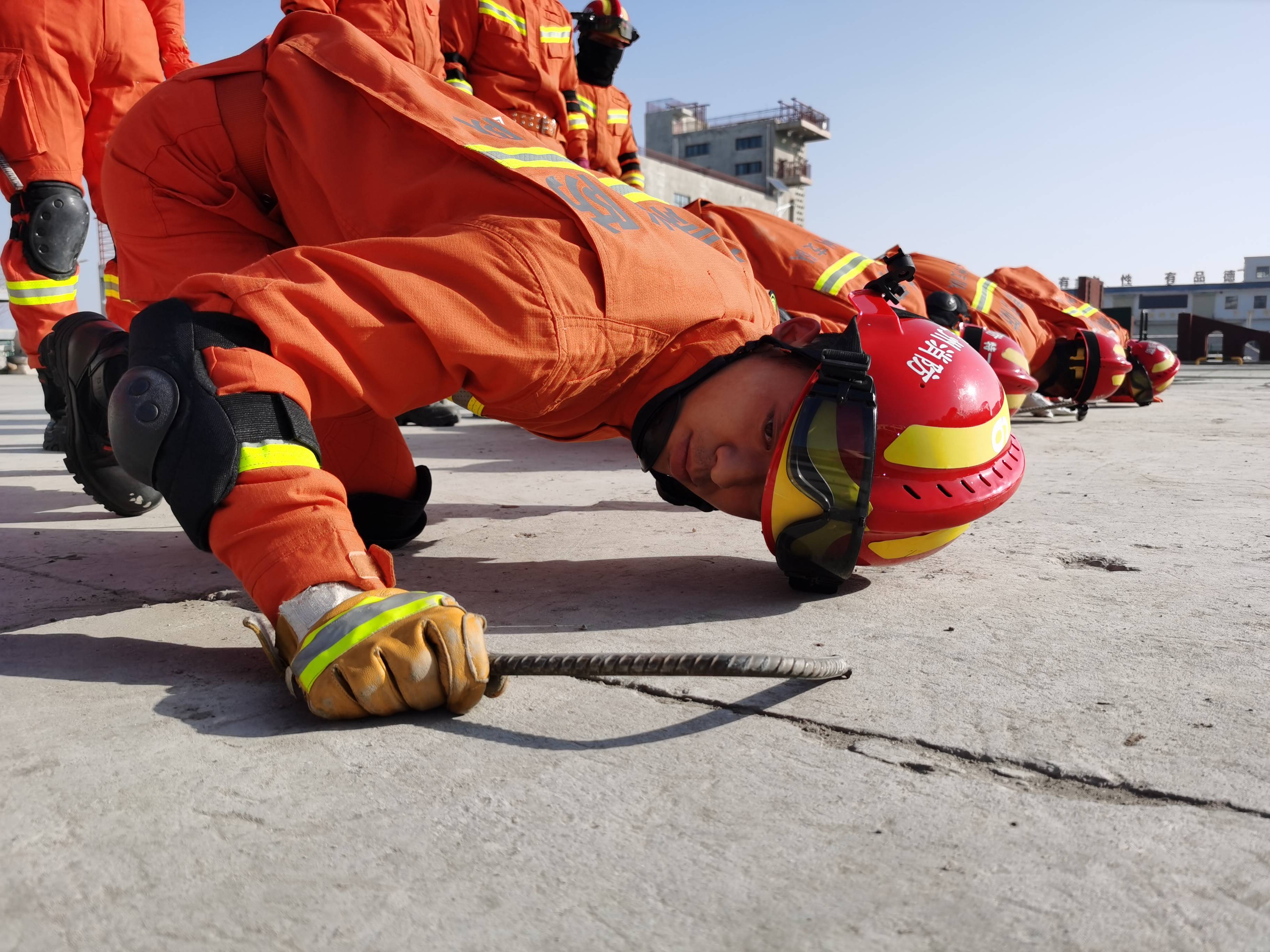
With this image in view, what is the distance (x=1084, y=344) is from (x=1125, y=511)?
3865 millimetres

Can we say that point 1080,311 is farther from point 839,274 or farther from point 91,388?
point 91,388

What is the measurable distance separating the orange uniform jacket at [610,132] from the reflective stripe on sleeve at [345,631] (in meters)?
5.60

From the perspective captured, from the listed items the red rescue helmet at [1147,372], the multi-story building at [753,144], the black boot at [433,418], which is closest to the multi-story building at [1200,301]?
the multi-story building at [753,144]

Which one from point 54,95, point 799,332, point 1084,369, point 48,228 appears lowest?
point 1084,369

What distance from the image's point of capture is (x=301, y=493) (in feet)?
4.31

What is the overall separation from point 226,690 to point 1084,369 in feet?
19.6

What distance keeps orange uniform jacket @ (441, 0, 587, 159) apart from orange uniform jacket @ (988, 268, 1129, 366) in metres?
3.20

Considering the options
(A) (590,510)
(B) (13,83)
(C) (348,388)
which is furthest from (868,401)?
(B) (13,83)

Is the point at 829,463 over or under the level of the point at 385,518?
over

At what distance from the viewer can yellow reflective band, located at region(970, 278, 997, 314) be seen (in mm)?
5203

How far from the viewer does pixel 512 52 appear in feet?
17.9

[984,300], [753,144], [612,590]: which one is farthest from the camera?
[753,144]

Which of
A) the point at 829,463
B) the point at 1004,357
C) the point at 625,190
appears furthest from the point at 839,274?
the point at 829,463

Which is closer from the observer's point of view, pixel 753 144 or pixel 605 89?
pixel 605 89
